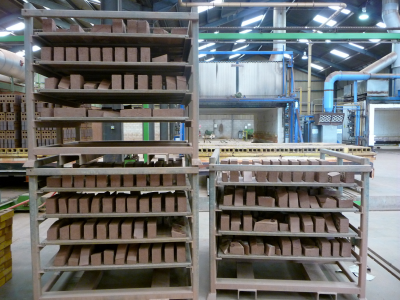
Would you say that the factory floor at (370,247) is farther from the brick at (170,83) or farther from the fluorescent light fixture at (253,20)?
the fluorescent light fixture at (253,20)

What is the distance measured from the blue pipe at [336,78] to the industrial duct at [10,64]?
39.6 feet

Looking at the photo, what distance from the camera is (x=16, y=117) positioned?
332 inches

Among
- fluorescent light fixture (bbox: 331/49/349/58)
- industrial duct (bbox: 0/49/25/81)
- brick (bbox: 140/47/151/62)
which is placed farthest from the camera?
fluorescent light fixture (bbox: 331/49/349/58)

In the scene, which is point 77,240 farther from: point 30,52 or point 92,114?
point 30,52

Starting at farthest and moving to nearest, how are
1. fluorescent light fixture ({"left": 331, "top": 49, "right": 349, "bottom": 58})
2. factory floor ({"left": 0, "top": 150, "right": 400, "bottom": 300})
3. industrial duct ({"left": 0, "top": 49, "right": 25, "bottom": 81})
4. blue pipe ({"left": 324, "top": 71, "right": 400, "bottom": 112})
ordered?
fluorescent light fixture ({"left": 331, "top": 49, "right": 349, "bottom": 58}) < blue pipe ({"left": 324, "top": 71, "right": 400, "bottom": 112}) < industrial duct ({"left": 0, "top": 49, "right": 25, "bottom": 81}) < factory floor ({"left": 0, "top": 150, "right": 400, "bottom": 300})

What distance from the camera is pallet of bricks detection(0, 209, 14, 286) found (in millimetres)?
3697

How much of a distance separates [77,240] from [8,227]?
4.85ft

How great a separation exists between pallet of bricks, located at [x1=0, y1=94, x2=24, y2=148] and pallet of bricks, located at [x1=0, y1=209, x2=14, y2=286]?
17.7 ft

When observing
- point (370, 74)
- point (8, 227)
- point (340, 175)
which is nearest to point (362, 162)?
point (340, 175)

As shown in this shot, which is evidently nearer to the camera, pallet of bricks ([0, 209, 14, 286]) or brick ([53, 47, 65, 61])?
brick ([53, 47, 65, 61])

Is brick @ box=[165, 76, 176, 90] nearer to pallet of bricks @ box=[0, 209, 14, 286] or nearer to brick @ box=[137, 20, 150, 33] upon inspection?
brick @ box=[137, 20, 150, 33]

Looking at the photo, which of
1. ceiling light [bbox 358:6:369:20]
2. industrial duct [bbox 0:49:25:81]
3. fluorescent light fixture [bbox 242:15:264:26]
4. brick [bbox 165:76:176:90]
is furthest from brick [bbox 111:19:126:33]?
fluorescent light fixture [bbox 242:15:264:26]

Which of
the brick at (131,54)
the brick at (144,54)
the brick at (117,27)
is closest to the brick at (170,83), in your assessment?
the brick at (144,54)

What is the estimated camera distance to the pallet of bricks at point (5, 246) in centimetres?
370
